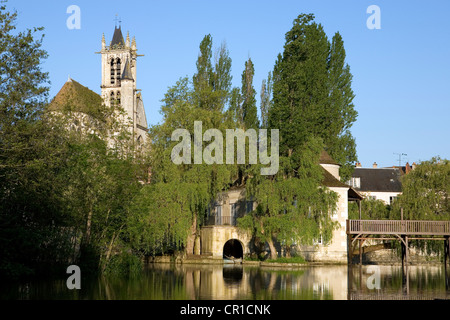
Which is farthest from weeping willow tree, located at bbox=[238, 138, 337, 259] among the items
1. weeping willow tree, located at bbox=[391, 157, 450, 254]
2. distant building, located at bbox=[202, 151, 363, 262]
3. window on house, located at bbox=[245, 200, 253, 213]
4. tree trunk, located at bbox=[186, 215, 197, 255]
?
weeping willow tree, located at bbox=[391, 157, 450, 254]

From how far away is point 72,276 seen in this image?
2619 centimetres

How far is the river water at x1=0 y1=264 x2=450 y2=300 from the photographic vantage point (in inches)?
833

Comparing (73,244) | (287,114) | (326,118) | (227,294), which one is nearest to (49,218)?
(73,244)

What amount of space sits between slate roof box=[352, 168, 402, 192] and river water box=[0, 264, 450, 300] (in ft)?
118

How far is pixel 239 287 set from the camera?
81.9ft

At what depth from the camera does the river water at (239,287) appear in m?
21.2

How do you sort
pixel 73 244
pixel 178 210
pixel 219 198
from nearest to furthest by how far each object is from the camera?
1. pixel 73 244
2. pixel 178 210
3. pixel 219 198

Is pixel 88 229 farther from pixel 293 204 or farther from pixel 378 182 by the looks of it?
pixel 378 182

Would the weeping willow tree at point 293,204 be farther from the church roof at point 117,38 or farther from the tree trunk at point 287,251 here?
the church roof at point 117,38

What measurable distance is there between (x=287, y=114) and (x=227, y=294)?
67.3 feet

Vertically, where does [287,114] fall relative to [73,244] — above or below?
above

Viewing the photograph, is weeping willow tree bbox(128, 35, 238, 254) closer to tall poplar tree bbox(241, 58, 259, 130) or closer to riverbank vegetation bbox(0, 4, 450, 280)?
riverbank vegetation bbox(0, 4, 450, 280)

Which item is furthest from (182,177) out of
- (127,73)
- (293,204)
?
(127,73)

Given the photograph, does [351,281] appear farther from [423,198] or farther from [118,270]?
[423,198]
